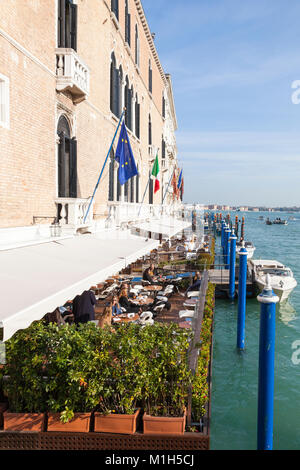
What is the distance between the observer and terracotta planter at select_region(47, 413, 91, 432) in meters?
4.83

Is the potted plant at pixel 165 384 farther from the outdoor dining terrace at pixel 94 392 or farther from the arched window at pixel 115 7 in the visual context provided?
the arched window at pixel 115 7

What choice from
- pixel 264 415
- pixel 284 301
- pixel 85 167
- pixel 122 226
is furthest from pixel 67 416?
pixel 284 301

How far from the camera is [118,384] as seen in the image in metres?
4.84

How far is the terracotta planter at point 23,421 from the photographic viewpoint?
4844 millimetres

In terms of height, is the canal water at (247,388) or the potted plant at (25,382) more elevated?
the potted plant at (25,382)

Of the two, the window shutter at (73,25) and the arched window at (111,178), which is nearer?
the window shutter at (73,25)

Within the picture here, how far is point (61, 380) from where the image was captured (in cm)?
486

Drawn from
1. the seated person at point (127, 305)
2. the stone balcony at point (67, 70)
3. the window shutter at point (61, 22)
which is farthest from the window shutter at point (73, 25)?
the seated person at point (127, 305)

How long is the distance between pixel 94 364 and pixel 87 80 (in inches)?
339

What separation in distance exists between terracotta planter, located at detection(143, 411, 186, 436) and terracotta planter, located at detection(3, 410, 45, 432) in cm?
129

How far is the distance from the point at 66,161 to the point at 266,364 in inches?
304

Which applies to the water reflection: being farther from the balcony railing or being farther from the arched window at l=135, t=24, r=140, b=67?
the arched window at l=135, t=24, r=140, b=67

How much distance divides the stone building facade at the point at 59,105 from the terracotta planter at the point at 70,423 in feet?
13.0
